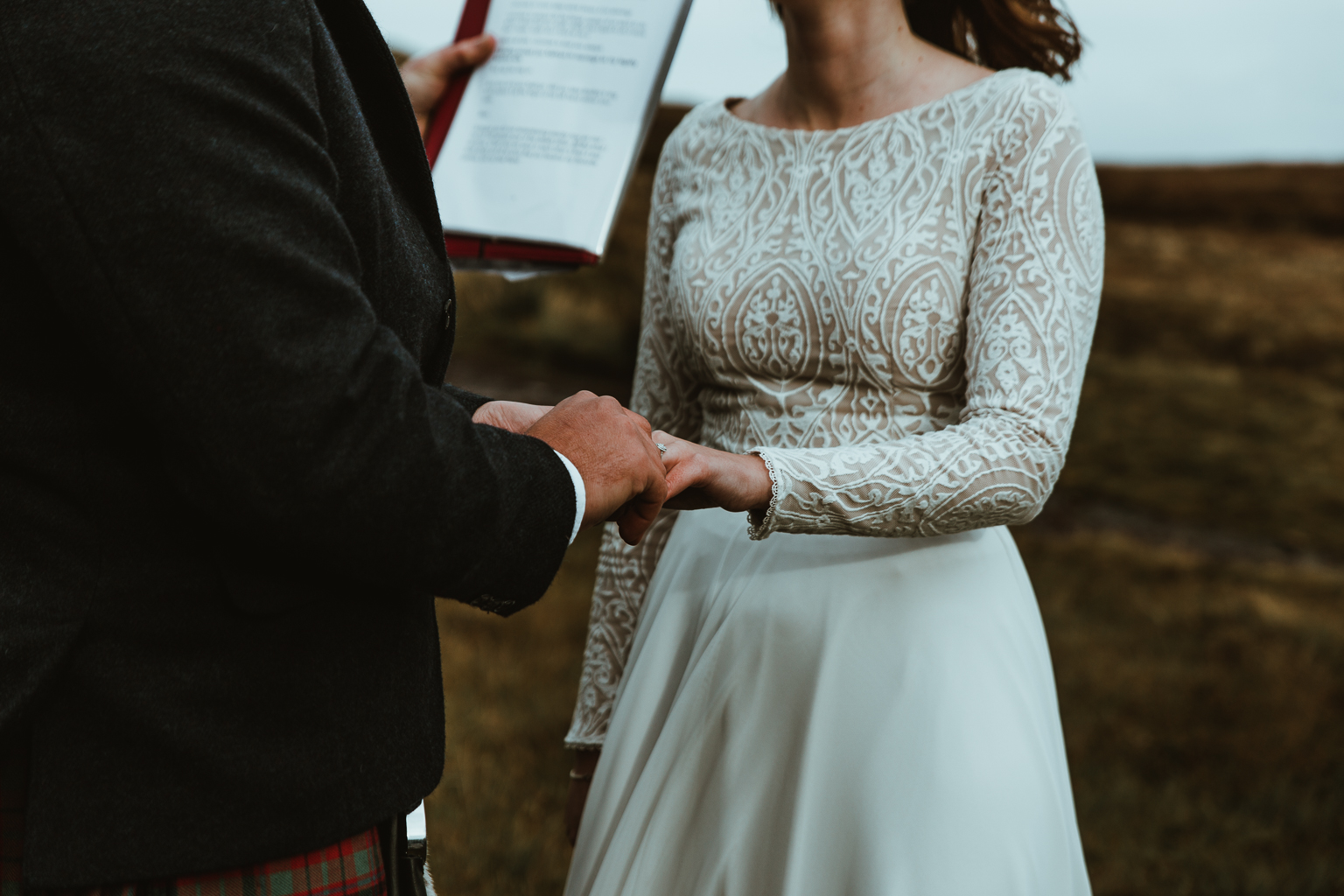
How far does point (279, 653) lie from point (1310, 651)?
4.68 metres

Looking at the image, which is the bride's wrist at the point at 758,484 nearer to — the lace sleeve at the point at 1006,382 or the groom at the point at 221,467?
the lace sleeve at the point at 1006,382

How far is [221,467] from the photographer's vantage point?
0.70m

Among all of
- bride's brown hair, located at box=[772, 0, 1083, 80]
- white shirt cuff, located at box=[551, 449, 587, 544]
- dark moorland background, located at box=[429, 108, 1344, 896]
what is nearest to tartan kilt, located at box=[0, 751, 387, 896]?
white shirt cuff, located at box=[551, 449, 587, 544]

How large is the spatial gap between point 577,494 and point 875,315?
2.08 feet

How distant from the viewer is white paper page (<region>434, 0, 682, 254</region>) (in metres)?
1.44

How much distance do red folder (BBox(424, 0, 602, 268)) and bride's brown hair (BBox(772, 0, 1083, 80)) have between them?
475 mm

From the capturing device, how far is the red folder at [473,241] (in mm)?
1447

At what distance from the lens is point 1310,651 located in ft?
14.3

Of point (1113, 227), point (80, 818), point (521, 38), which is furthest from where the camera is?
point (1113, 227)

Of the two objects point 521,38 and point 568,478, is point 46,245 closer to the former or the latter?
point 568,478

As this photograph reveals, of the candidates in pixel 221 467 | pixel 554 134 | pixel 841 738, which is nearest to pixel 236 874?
pixel 221 467

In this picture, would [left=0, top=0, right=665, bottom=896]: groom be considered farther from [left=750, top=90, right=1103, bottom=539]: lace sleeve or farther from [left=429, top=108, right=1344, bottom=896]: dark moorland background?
[left=429, top=108, right=1344, bottom=896]: dark moorland background

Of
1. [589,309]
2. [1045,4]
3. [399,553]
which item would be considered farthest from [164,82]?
[589,309]

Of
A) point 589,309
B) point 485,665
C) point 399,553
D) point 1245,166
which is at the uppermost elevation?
point 399,553
